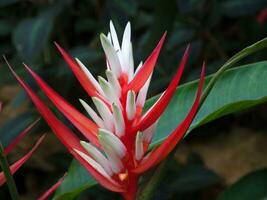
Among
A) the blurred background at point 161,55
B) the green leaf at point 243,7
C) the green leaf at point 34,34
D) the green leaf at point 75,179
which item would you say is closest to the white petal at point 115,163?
the green leaf at point 75,179

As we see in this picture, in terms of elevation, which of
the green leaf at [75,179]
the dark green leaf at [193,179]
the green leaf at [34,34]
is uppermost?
the green leaf at [75,179]

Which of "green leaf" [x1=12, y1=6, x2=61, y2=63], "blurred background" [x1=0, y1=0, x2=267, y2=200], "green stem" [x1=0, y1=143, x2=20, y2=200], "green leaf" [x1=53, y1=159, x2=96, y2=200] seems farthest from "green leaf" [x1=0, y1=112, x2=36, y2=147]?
"green stem" [x1=0, y1=143, x2=20, y2=200]

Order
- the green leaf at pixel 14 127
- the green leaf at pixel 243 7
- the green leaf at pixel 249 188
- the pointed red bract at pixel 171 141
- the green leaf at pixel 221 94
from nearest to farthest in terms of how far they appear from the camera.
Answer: the pointed red bract at pixel 171 141, the green leaf at pixel 221 94, the green leaf at pixel 249 188, the green leaf at pixel 14 127, the green leaf at pixel 243 7

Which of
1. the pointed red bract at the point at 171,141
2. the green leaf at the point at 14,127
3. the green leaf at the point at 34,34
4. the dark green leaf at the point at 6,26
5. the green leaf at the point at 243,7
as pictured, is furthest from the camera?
the dark green leaf at the point at 6,26

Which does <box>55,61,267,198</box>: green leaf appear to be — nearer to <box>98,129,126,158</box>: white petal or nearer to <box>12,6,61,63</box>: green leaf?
<box>98,129,126,158</box>: white petal

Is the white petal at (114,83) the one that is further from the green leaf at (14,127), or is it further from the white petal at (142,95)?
the green leaf at (14,127)

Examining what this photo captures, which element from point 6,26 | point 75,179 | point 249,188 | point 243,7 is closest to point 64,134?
point 75,179

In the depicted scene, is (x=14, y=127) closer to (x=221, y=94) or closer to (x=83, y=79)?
(x=221, y=94)

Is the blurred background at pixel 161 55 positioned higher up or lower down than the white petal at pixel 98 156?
lower down
